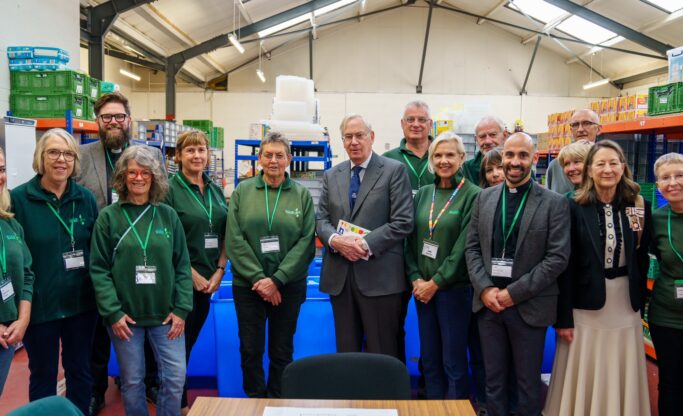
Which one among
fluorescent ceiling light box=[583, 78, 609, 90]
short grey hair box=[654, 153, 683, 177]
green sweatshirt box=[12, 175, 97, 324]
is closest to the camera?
green sweatshirt box=[12, 175, 97, 324]

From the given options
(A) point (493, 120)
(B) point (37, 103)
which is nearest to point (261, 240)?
(A) point (493, 120)

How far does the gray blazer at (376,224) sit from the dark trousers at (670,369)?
47.0 inches

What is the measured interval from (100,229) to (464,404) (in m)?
1.61


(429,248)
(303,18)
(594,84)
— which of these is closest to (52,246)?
(429,248)

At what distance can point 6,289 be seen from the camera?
186 centimetres

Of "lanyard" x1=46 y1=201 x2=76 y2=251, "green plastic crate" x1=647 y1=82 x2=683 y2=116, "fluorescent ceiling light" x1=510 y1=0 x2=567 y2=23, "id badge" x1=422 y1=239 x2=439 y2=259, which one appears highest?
"fluorescent ceiling light" x1=510 y1=0 x2=567 y2=23

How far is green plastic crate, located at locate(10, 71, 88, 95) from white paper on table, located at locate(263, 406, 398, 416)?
171 inches

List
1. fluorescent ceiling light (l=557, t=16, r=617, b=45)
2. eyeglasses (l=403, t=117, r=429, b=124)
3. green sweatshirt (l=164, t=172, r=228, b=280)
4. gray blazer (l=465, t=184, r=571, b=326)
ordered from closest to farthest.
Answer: gray blazer (l=465, t=184, r=571, b=326)
green sweatshirt (l=164, t=172, r=228, b=280)
eyeglasses (l=403, t=117, r=429, b=124)
fluorescent ceiling light (l=557, t=16, r=617, b=45)

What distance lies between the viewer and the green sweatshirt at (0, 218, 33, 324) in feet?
6.14

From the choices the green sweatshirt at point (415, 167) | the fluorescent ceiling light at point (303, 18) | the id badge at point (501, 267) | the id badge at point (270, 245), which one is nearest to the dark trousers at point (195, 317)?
the id badge at point (270, 245)

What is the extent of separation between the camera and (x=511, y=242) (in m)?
2.30

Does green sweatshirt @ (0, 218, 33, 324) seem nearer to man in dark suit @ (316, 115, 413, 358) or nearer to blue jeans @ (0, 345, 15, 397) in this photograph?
blue jeans @ (0, 345, 15, 397)

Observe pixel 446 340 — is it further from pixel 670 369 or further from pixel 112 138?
pixel 112 138

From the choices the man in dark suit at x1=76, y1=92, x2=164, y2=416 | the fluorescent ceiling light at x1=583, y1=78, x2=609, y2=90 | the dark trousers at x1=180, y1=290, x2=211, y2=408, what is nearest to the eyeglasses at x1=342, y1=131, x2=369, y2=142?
the man in dark suit at x1=76, y1=92, x2=164, y2=416
